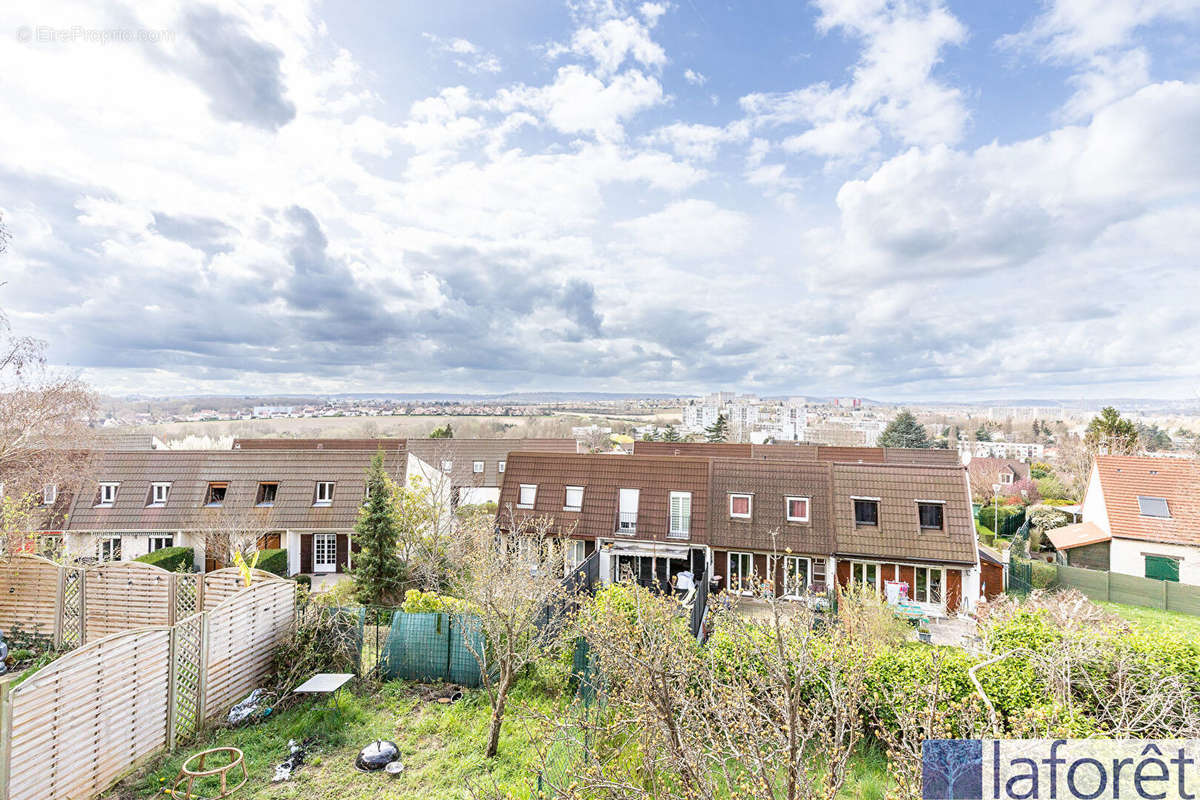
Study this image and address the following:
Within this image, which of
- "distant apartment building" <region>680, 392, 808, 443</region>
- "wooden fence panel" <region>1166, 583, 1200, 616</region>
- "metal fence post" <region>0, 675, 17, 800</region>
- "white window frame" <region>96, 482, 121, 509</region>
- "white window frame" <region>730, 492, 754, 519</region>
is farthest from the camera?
"distant apartment building" <region>680, 392, 808, 443</region>

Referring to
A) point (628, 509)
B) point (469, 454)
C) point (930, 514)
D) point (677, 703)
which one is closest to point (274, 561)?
point (628, 509)

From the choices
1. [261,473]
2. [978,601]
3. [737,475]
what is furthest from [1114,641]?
[261,473]

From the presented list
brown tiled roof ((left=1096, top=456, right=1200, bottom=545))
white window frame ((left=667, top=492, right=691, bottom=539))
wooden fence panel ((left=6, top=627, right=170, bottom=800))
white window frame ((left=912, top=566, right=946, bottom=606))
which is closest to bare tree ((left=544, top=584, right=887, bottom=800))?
wooden fence panel ((left=6, top=627, right=170, bottom=800))

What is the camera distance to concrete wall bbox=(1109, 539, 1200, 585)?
65.9ft

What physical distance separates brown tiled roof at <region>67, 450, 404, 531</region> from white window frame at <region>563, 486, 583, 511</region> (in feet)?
30.3

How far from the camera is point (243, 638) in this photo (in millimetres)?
9891

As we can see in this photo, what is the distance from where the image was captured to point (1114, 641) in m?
7.72

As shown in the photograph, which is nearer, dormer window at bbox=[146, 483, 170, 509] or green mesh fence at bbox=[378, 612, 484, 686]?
green mesh fence at bbox=[378, 612, 484, 686]

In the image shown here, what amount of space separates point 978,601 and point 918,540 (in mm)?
2257

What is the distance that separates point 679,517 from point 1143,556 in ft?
61.2

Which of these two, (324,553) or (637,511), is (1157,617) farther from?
(324,553)

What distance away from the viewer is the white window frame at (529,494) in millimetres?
21844

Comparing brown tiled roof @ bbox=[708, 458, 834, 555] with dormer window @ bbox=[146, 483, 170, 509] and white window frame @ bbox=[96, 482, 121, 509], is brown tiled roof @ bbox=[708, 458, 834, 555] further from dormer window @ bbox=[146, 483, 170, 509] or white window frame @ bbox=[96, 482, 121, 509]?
white window frame @ bbox=[96, 482, 121, 509]

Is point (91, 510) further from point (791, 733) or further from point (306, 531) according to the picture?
point (791, 733)
